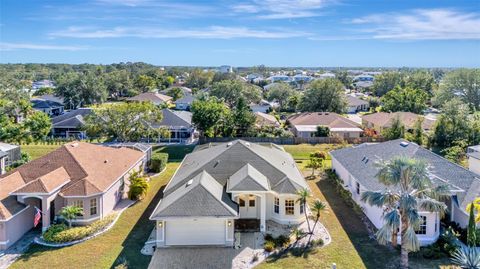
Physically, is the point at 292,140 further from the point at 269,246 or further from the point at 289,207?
the point at 269,246

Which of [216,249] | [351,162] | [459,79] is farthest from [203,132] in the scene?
[459,79]

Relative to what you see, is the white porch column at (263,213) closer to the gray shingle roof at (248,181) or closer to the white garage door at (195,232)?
the gray shingle roof at (248,181)

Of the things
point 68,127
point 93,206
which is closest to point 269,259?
point 93,206

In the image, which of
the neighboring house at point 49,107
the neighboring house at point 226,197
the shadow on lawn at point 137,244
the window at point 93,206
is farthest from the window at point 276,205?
the neighboring house at point 49,107

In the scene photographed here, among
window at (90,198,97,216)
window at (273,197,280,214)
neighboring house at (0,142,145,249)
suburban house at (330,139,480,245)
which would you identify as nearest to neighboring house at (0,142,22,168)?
neighboring house at (0,142,145,249)

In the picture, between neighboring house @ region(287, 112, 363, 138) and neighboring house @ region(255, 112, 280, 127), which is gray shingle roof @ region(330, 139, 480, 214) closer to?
neighboring house @ region(287, 112, 363, 138)

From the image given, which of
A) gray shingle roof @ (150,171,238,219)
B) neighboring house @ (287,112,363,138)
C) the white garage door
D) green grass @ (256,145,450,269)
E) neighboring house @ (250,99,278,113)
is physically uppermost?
neighboring house @ (250,99,278,113)
